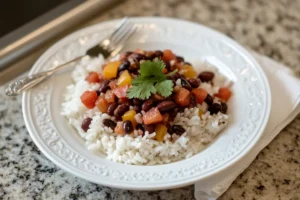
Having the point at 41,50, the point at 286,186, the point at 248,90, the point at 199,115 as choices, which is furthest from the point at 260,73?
the point at 41,50

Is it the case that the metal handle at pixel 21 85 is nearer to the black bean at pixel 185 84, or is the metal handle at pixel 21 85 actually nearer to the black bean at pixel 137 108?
the black bean at pixel 137 108

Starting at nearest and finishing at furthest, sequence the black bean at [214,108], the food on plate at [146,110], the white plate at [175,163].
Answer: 1. the white plate at [175,163]
2. the food on plate at [146,110]
3. the black bean at [214,108]

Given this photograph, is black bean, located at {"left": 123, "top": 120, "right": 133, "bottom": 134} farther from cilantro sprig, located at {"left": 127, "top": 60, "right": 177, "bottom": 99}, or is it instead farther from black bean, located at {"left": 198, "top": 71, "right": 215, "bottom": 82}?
black bean, located at {"left": 198, "top": 71, "right": 215, "bottom": 82}

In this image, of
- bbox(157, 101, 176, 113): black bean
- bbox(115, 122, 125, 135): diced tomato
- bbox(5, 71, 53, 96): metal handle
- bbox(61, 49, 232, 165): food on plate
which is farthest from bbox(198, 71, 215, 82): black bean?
bbox(5, 71, 53, 96): metal handle

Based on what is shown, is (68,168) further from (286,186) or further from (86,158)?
(286,186)

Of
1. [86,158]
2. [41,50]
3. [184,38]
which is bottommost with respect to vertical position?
[184,38]

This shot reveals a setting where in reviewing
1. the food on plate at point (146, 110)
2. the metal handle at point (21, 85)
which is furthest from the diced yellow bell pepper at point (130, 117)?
the metal handle at point (21, 85)
